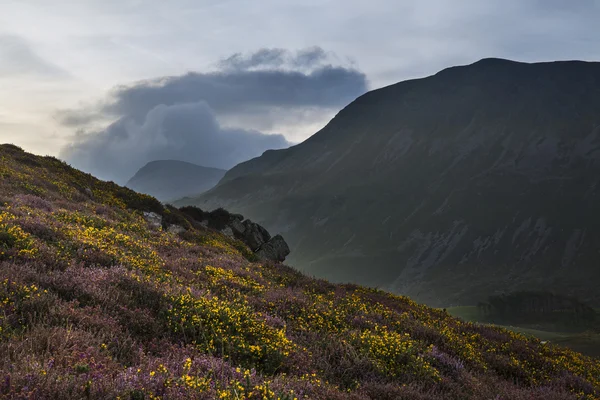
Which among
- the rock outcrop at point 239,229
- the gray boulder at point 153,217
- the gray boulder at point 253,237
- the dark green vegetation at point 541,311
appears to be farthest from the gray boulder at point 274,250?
the dark green vegetation at point 541,311

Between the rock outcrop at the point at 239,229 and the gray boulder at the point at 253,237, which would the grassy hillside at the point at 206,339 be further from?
the gray boulder at the point at 253,237

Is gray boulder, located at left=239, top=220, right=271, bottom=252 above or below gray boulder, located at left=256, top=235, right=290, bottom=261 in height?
above

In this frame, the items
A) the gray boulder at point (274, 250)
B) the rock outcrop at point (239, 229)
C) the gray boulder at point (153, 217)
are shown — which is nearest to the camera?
the gray boulder at point (153, 217)

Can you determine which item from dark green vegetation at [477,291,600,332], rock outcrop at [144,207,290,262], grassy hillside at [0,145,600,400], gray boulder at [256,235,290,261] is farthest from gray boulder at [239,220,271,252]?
dark green vegetation at [477,291,600,332]

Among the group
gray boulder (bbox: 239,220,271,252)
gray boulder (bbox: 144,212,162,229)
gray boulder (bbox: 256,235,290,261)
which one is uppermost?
gray boulder (bbox: 144,212,162,229)

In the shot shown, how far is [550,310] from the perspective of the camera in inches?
5635

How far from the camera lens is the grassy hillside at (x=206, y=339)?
539 cm

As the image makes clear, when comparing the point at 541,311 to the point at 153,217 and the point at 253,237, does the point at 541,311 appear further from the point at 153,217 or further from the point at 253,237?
the point at 153,217

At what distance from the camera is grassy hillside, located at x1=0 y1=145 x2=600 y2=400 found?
5.39 metres

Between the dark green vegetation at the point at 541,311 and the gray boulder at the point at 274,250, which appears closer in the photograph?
the gray boulder at the point at 274,250

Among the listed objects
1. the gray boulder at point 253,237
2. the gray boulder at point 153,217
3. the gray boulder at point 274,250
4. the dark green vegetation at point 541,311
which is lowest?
the dark green vegetation at point 541,311

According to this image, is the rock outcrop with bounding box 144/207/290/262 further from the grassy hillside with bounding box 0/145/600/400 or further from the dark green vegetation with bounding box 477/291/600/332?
the dark green vegetation with bounding box 477/291/600/332

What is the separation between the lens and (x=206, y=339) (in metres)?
7.55

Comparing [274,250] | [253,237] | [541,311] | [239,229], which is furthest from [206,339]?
[541,311]
